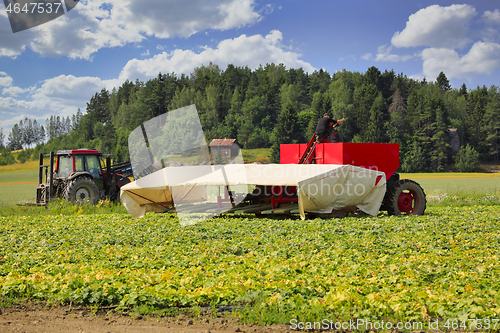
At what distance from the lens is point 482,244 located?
6742mm

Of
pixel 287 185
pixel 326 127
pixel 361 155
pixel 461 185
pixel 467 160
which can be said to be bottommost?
pixel 461 185

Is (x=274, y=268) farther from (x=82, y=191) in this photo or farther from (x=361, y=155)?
(x=82, y=191)

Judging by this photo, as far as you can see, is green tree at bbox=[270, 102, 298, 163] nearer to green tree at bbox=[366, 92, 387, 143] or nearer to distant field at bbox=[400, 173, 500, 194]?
green tree at bbox=[366, 92, 387, 143]

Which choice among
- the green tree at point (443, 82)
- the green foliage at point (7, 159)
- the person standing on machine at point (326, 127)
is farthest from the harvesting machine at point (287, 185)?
the green tree at point (443, 82)

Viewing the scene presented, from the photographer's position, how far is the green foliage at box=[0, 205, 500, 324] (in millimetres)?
3961

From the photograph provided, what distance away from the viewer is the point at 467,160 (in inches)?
2514

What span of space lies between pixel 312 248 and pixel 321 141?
5413mm

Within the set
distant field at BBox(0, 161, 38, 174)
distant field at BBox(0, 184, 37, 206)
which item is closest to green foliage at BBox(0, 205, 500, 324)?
distant field at BBox(0, 184, 37, 206)

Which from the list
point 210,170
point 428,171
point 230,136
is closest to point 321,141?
point 210,170

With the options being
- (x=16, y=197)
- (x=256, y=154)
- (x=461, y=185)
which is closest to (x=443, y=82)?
(x=256, y=154)

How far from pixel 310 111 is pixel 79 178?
3067 inches

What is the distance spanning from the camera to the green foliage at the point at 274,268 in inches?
156

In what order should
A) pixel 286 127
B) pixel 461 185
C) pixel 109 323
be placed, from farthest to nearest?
pixel 286 127
pixel 461 185
pixel 109 323

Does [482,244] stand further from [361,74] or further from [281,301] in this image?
[361,74]
